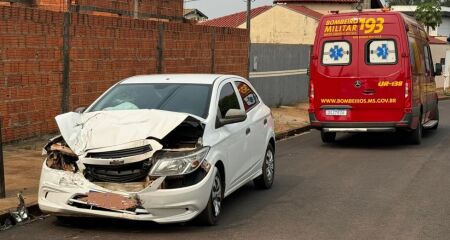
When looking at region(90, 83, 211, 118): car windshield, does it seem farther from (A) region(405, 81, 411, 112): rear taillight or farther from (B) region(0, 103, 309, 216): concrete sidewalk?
(A) region(405, 81, 411, 112): rear taillight

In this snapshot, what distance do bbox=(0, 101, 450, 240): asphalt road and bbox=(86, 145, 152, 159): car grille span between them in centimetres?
76

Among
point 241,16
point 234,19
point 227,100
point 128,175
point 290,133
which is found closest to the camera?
point 128,175

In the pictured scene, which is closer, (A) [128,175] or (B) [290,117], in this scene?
(A) [128,175]

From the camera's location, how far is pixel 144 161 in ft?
19.6

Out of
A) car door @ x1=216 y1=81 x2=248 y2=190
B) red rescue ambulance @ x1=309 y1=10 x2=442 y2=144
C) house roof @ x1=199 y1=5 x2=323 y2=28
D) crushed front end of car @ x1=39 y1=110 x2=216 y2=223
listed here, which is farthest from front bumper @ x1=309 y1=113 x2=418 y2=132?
house roof @ x1=199 y1=5 x2=323 y2=28

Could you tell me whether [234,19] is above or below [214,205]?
above

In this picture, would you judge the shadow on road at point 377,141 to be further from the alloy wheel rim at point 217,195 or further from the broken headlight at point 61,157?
the broken headlight at point 61,157

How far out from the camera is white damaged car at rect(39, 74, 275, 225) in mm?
5953

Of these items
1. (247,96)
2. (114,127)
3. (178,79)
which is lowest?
(114,127)

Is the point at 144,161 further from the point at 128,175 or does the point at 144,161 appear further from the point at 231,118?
the point at 231,118

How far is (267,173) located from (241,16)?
4138 cm

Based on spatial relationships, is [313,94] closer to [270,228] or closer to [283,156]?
[283,156]

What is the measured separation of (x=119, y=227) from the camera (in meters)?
6.41

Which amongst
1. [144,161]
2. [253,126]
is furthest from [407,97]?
[144,161]
